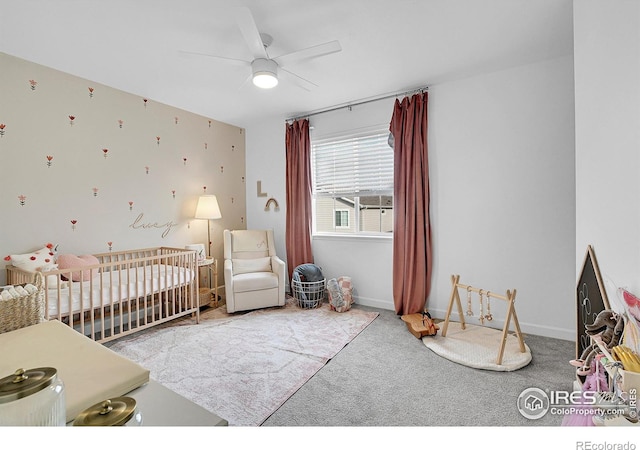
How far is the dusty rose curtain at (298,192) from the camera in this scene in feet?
12.2

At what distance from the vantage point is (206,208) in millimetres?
3576

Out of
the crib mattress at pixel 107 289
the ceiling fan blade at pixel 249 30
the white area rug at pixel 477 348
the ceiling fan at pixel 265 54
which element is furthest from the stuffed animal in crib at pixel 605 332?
the crib mattress at pixel 107 289

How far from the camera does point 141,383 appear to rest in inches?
33.1

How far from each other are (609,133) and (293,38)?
194cm

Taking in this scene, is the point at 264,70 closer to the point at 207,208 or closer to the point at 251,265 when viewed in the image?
the point at 207,208

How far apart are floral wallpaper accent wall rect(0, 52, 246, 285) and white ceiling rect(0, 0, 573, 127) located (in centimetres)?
23

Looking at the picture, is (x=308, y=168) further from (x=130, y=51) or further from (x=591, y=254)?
(x=591, y=254)

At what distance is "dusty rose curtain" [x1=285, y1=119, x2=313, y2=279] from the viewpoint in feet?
12.2

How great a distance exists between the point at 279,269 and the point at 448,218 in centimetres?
192

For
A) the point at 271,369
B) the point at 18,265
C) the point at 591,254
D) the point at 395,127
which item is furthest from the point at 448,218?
the point at 18,265
